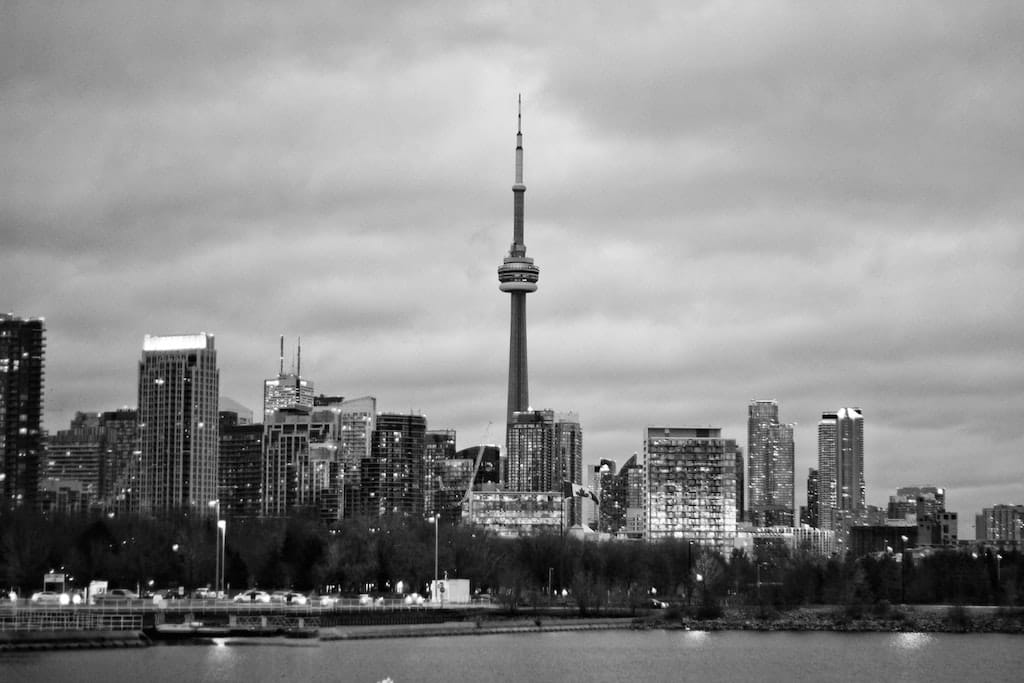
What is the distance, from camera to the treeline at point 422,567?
6161 inches

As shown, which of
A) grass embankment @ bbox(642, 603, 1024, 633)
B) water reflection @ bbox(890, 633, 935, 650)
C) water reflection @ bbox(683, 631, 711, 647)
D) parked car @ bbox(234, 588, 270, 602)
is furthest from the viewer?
grass embankment @ bbox(642, 603, 1024, 633)

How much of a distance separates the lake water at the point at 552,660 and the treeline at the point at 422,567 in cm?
3028

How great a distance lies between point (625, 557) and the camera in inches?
7766

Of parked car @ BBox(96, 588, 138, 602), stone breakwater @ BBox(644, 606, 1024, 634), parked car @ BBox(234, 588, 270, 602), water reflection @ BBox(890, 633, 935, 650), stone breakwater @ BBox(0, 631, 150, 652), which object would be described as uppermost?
parked car @ BBox(96, 588, 138, 602)

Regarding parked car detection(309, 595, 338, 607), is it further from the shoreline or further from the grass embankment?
the grass embankment

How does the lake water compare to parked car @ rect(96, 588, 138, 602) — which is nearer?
the lake water

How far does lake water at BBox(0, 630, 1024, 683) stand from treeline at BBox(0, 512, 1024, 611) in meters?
30.3

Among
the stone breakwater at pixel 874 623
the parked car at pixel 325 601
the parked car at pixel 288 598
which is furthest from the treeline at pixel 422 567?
the parked car at pixel 288 598

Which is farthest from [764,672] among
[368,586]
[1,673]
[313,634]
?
[368,586]

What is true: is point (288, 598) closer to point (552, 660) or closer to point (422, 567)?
point (422, 567)

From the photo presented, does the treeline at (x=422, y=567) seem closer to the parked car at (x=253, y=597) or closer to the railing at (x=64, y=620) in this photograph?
the parked car at (x=253, y=597)

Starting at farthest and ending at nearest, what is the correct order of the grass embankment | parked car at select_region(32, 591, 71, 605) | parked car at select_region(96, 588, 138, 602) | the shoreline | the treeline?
the treeline < the grass embankment < the shoreline < parked car at select_region(96, 588, 138, 602) < parked car at select_region(32, 591, 71, 605)

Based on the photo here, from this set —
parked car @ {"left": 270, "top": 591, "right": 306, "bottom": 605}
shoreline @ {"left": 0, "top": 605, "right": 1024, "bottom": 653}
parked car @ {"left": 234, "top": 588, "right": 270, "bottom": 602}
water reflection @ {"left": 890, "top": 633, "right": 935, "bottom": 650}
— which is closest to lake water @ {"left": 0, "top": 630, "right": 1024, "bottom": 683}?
water reflection @ {"left": 890, "top": 633, "right": 935, "bottom": 650}

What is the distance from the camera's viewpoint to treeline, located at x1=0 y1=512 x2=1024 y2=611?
513ft
